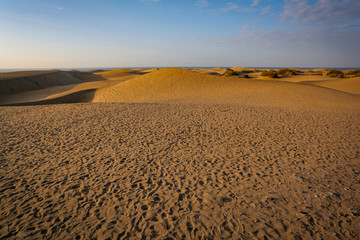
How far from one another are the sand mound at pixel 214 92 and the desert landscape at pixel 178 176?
5.10 metres

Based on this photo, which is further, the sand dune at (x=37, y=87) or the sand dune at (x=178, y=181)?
the sand dune at (x=37, y=87)

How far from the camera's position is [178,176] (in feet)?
14.4

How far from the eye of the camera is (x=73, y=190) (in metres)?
3.85

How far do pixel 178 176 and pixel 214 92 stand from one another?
13964 mm

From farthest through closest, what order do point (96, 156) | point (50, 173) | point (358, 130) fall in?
point (358, 130)
point (96, 156)
point (50, 173)

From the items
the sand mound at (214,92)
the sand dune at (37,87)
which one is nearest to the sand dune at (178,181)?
the sand mound at (214,92)

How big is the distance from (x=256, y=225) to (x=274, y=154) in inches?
116

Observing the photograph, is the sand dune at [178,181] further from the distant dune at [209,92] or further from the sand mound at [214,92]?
the distant dune at [209,92]

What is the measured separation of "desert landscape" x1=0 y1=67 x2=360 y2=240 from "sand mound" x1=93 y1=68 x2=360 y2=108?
5.10 m

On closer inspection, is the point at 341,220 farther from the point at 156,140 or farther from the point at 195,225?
the point at 156,140

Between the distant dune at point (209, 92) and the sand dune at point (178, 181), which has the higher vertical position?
the distant dune at point (209, 92)

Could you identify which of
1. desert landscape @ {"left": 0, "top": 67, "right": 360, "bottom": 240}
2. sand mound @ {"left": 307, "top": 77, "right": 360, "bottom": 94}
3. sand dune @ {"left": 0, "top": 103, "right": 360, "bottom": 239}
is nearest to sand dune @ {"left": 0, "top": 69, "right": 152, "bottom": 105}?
desert landscape @ {"left": 0, "top": 67, "right": 360, "bottom": 240}

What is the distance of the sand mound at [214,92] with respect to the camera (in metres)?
14.2

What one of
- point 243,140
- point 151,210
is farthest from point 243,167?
point 151,210
